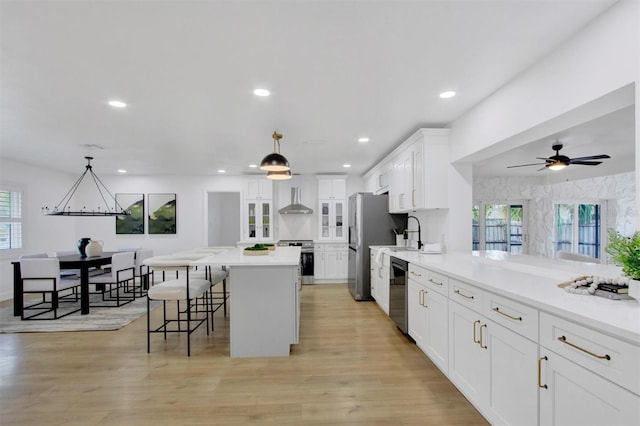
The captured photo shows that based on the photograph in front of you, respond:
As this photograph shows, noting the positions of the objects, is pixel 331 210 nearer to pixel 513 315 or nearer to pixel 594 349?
pixel 513 315

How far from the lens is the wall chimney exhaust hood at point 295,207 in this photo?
263 inches

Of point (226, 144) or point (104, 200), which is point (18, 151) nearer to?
point (104, 200)

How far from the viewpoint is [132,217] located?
275 inches

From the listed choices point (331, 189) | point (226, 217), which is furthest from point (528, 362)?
point (226, 217)

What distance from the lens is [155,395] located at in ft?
7.54

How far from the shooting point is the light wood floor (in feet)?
6.69

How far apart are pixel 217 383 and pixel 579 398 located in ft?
7.96

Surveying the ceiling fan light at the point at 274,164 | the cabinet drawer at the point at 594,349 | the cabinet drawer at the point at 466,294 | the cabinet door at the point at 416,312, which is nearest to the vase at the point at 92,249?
the ceiling fan light at the point at 274,164

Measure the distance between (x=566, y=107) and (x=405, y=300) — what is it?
2.28 m

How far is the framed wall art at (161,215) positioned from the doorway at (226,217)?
107 centimetres

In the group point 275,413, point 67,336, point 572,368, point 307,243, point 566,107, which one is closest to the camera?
point 572,368

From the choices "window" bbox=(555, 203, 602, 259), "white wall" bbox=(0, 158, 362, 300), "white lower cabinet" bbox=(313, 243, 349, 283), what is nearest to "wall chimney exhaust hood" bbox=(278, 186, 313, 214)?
"white wall" bbox=(0, 158, 362, 300)

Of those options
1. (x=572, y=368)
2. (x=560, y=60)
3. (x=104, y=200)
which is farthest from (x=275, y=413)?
(x=104, y=200)

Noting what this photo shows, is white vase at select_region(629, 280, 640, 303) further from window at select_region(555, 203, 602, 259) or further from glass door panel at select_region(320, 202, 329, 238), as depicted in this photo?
window at select_region(555, 203, 602, 259)
